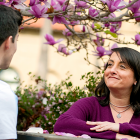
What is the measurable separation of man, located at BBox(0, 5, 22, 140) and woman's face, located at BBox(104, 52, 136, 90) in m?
1.08

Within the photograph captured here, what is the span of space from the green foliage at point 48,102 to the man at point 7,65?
1.76 m

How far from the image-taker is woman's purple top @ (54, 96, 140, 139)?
186 centimetres

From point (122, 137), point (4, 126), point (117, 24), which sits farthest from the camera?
point (117, 24)

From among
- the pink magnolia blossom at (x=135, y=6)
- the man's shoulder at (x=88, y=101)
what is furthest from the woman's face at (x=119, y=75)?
the pink magnolia blossom at (x=135, y=6)

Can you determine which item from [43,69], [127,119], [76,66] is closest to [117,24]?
[127,119]

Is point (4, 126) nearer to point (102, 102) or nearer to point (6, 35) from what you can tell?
point (6, 35)

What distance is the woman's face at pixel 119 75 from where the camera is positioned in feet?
7.43

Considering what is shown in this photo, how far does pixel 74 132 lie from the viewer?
1920mm

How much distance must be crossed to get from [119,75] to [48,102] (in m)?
1.26

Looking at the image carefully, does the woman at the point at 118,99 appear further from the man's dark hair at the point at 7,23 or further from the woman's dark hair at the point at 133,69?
the man's dark hair at the point at 7,23

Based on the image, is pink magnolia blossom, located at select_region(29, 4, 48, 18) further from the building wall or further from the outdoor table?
the building wall

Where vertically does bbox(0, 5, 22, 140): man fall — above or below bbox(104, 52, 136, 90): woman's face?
above

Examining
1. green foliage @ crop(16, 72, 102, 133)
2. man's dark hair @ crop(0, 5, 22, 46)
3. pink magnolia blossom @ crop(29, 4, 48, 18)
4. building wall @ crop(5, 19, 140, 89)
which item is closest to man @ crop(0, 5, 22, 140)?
man's dark hair @ crop(0, 5, 22, 46)

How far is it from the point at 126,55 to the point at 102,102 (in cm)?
50
